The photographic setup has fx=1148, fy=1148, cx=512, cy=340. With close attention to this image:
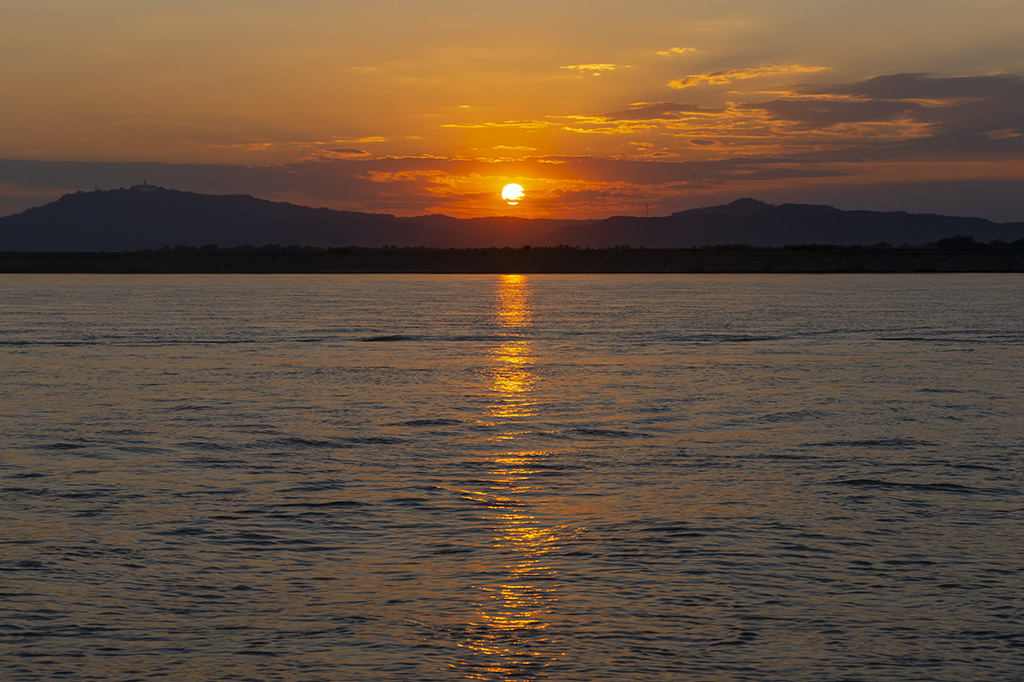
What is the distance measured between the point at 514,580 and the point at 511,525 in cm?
240

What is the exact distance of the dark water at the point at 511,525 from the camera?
9414mm

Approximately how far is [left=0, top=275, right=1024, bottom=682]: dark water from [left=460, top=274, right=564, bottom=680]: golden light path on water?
0.04 meters

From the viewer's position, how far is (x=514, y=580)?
1134 cm

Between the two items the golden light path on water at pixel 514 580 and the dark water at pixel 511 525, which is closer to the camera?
→ the golden light path on water at pixel 514 580

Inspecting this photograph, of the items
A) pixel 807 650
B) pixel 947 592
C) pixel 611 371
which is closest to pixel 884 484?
pixel 947 592

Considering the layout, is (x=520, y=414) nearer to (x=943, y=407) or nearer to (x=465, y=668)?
(x=943, y=407)

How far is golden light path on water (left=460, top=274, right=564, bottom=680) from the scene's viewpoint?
30.0 feet

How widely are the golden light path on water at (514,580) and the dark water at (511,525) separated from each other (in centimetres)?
4

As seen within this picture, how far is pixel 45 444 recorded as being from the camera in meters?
19.8

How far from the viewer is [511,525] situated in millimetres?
13727

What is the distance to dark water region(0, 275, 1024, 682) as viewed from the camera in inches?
371

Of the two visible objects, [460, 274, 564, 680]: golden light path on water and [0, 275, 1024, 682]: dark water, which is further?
[0, 275, 1024, 682]: dark water

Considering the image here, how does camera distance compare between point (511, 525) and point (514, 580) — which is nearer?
point (514, 580)

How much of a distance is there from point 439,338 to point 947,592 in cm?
3828
